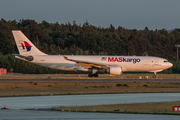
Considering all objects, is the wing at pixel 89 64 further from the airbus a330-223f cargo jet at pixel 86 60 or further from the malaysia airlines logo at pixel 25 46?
the malaysia airlines logo at pixel 25 46

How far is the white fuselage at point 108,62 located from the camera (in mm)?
43688

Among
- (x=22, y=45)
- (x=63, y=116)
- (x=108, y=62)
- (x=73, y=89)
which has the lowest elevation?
(x=63, y=116)

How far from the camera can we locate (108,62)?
44.1m

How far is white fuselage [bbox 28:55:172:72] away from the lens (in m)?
43.7

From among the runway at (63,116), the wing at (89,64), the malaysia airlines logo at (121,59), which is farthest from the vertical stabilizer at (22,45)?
the runway at (63,116)

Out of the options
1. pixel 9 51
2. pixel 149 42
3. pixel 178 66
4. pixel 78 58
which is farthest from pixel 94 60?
pixel 149 42

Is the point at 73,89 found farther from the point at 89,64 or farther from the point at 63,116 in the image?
the point at 89,64

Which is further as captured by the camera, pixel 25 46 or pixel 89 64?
pixel 25 46

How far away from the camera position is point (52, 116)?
1259 centimetres

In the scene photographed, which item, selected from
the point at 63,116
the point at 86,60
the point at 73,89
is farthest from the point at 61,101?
the point at 86,60

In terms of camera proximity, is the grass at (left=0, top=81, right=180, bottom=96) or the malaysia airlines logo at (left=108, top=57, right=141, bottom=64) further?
the malaysia airlines logo at (left=108, top=57, right=141, bottom=64)

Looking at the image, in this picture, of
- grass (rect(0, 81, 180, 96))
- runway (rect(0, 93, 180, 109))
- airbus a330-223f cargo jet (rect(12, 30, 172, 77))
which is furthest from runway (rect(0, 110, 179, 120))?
airbus a330-223f cargo jet (rect(12, 30, 172, 77))

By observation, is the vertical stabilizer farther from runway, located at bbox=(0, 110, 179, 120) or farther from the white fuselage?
runway, located at bbox=(0, 110, 179, 120)

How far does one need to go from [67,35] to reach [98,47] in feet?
48.0
